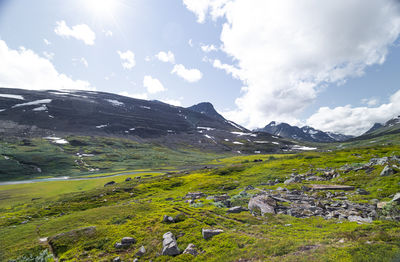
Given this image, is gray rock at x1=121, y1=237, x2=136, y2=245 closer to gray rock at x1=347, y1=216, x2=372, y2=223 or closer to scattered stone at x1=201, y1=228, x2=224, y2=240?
scattered stone at x1=201, y1=228, x2=224, y2=240

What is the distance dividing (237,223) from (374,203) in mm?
16849

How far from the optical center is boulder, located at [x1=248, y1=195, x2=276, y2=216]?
21895mm

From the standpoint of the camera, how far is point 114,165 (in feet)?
460

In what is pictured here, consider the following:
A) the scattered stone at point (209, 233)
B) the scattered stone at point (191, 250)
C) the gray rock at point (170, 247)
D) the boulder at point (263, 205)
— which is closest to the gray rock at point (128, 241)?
the gray rock at point (170, 247)

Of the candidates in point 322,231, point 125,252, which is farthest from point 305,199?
point 125,252

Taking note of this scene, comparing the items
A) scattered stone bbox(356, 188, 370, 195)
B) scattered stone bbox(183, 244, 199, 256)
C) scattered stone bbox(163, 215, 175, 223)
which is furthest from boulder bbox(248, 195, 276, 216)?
scattered stone bbox(356, 188, 370, 195)

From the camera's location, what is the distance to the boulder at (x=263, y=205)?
21.9 meters

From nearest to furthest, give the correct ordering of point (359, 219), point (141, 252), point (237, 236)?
point (141, 252) → point (237, 236) → point (359, 219)

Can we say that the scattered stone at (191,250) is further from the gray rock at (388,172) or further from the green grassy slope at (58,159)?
the green grassy slope at (58,159)

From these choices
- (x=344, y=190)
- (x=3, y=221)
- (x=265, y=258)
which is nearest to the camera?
(x=265, y=258)

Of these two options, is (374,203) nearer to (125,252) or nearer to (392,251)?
(392,251)

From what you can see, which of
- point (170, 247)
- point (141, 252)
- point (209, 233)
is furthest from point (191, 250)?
point (141, 252)

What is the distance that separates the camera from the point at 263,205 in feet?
75.0

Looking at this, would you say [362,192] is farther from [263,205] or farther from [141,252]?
[141,252]
